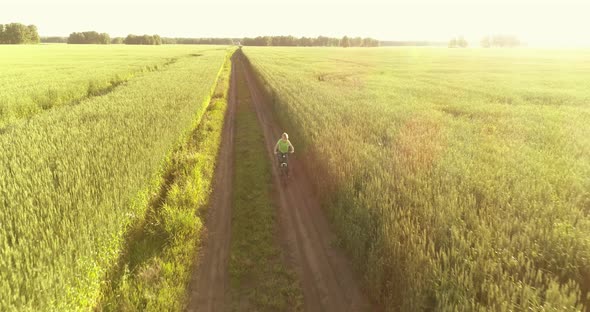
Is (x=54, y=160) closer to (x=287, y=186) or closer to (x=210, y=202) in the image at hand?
(x=210, y=202)

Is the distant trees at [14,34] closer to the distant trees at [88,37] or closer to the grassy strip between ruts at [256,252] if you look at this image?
the distant trees at [88,37]

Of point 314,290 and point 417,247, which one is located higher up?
point 417,247

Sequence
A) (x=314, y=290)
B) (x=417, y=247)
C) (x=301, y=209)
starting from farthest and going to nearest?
1. (x=301, y=209)
2. (x=314, y=290)
3. (x=417, y=247)

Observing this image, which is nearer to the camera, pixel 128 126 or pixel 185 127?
pixel 128 126

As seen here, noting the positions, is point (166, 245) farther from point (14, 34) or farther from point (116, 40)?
point (116, 40)

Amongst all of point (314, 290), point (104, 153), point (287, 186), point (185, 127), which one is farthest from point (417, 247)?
point (185, 127)

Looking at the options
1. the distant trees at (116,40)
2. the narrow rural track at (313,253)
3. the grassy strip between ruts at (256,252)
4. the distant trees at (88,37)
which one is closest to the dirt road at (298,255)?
the narrow rural track at (313,253)

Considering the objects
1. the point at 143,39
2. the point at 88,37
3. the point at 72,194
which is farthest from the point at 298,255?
the point at 88,37
